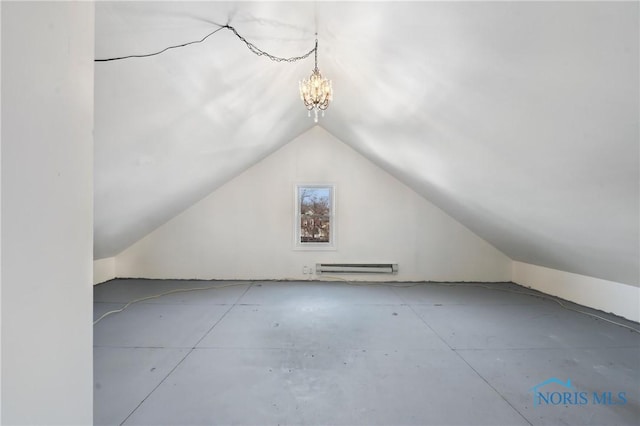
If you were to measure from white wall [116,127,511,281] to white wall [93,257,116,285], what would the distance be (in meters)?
0.08

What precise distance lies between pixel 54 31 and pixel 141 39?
1359 millimetres

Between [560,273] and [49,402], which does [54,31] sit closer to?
[49,402]

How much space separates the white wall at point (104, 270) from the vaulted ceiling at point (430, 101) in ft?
3.50

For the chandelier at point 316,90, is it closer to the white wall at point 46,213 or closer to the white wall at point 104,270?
the white wall at point 46,213

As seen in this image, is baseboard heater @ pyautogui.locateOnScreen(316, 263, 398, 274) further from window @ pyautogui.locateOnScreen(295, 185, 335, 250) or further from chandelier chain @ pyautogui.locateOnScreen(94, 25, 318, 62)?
chandelier chain @ pyautogui.locateOnScreen(94, 25, 318, 62)

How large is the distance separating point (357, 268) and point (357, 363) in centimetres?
282

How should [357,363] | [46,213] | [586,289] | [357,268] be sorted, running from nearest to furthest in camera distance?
[46,213]
[357,363]
[586,289]
[357,268]

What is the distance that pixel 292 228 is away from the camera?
5.14 metres

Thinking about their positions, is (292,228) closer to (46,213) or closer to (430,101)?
(430,101)

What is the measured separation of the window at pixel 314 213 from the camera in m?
5.20

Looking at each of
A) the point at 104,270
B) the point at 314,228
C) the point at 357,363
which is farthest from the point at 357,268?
the point at 104,270

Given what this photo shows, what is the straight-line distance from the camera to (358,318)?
331cm

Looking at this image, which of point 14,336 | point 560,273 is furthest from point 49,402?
point 560,273

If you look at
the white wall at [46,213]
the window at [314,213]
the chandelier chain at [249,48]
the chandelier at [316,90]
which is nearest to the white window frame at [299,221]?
the window at [314,213]
